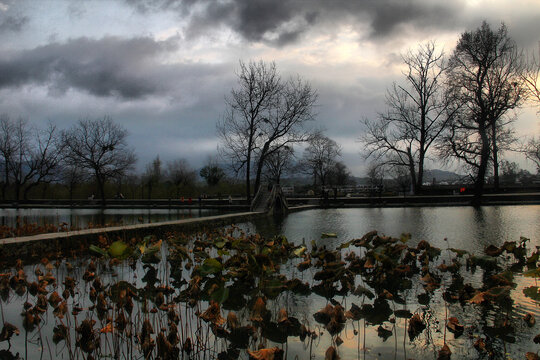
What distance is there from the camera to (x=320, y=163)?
6538 centimetres

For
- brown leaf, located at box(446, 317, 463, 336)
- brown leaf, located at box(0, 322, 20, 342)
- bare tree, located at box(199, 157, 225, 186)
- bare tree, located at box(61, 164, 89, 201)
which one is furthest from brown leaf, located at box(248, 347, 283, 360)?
bare tree, located at box(199, 157, 225, 186)

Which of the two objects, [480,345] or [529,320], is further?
[529,320]

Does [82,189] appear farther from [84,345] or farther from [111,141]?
[84,345]

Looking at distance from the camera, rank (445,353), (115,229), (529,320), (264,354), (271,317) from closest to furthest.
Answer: (264,354), (445,353), (529,320), (271,317), (115,229)

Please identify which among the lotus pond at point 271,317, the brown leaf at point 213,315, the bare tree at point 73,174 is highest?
the bare tree at point 73,174

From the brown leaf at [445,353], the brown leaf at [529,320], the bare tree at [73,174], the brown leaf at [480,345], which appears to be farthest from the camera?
the bare tree at [73,174]

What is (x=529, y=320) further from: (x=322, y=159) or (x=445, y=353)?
(x=322, y=159)

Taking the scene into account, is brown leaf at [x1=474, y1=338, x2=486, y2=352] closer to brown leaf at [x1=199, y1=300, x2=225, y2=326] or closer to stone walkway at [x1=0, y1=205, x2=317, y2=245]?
brown leaf at [x1=199, y1=300, x2=225, y2=326]

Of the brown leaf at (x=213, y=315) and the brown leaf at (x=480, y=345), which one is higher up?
the brown leaf at (x=213, y=315)

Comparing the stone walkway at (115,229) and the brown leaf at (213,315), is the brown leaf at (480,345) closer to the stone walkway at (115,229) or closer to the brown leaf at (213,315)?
the brown leaf at (213,315)

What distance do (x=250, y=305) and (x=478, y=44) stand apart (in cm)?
3216

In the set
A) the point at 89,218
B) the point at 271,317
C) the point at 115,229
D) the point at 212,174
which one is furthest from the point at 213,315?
the point at 212,174

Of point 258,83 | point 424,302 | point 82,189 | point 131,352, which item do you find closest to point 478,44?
point 258,83

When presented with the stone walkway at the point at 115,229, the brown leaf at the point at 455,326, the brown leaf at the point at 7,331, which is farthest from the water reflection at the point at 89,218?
the brown leaf at the point at 455,326
